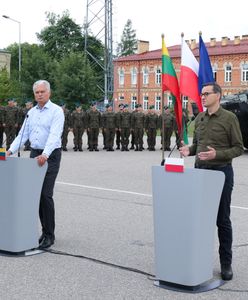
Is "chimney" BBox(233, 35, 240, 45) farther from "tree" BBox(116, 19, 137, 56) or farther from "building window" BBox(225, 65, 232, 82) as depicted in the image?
"tree" BBox(116, 19, 137, 56)

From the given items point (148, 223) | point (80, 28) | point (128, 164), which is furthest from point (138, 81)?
point (148, 223)

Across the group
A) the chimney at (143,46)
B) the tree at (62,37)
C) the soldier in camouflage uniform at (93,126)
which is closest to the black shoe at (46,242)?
the soldier in camouflage uniform at (93,126)

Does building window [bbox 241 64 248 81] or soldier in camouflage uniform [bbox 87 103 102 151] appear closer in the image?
soldier in camouflage uniform [bbox 87 103 102 151]

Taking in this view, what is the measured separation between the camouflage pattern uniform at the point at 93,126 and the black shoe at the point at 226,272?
1687 centimetres

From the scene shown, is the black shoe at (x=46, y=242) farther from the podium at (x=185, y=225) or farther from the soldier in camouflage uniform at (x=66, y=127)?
the soldier in camouflage uniform at (x=66, y=127)

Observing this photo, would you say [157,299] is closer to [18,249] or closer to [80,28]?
[18,249]

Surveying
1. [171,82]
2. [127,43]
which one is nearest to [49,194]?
[171,82]

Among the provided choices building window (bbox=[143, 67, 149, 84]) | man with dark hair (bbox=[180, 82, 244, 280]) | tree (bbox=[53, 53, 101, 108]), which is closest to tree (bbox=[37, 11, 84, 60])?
building window (bbox=[143, 67, 149, 84])

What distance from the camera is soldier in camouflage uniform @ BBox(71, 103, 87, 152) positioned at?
2236 centimetres

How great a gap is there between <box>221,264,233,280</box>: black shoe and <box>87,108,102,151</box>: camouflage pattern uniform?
1687 centimetres

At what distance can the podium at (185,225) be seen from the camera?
5.21 m

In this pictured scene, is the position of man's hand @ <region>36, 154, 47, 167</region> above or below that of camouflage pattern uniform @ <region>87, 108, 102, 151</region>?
below

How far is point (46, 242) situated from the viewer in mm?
6949

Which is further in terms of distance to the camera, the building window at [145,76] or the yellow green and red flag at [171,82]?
the building window at [145,76]
